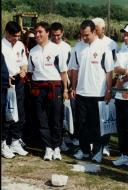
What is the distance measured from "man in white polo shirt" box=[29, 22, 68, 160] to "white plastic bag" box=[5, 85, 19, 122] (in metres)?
0.29

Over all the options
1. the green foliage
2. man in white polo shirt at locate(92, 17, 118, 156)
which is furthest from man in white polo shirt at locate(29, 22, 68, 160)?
the green foliage

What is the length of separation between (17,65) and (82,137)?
1.33 meters

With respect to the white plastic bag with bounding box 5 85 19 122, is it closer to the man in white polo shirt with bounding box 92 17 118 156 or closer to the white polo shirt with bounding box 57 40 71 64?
the white polo shirt with bounding box 57 40 71 64

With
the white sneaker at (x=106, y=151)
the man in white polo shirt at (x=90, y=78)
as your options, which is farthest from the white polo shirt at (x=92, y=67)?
the white sneaker at (x=106, y=151)

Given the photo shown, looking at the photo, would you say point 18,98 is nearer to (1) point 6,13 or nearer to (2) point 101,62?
(2) point 101,62

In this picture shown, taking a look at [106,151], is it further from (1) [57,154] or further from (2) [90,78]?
(2) [90,78]

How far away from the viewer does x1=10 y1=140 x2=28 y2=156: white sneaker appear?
7090mm

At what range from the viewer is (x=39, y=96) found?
22.1 ft

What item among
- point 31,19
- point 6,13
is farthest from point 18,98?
point 6,13

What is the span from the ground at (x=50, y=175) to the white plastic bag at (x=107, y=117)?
1.56 ft

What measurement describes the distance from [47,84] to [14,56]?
62 cm

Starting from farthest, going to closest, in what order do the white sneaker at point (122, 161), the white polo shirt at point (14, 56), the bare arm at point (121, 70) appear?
the white polo shirt at point (14, 56), the white sneaker at point (122, 161), the bare arm at point (121, 70)

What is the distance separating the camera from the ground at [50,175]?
18.6ft

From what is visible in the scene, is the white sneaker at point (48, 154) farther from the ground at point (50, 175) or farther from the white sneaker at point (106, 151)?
the white sneaker at point (106, 151)
